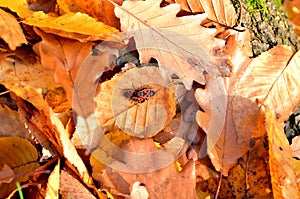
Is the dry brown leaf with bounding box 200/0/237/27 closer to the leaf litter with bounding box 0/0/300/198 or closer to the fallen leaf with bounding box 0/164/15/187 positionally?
the leaf litter with bounding box 0/0/300/198

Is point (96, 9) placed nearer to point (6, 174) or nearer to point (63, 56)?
point (63, 56)

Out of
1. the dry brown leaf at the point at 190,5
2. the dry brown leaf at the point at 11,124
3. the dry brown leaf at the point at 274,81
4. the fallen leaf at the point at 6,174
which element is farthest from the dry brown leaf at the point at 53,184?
the dry brown leaf at the point at 190,5

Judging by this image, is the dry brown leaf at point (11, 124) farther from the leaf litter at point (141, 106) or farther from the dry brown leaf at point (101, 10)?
the dry brown leaf at point (101, 10)

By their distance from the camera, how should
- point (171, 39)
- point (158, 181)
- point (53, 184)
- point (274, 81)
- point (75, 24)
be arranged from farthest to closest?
point (274, 81) < point (171, 39) < point (75, 24) < point (158, 181) < point (53, 184)

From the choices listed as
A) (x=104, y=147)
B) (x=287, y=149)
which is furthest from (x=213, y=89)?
(x=104, y=147)

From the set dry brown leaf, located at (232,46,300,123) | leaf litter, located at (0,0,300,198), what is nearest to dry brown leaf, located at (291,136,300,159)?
leaf litter, located at (0,0,300,198)

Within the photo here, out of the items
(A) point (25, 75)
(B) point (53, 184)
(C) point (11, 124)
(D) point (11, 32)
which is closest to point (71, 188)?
(B) point (53, 184)
